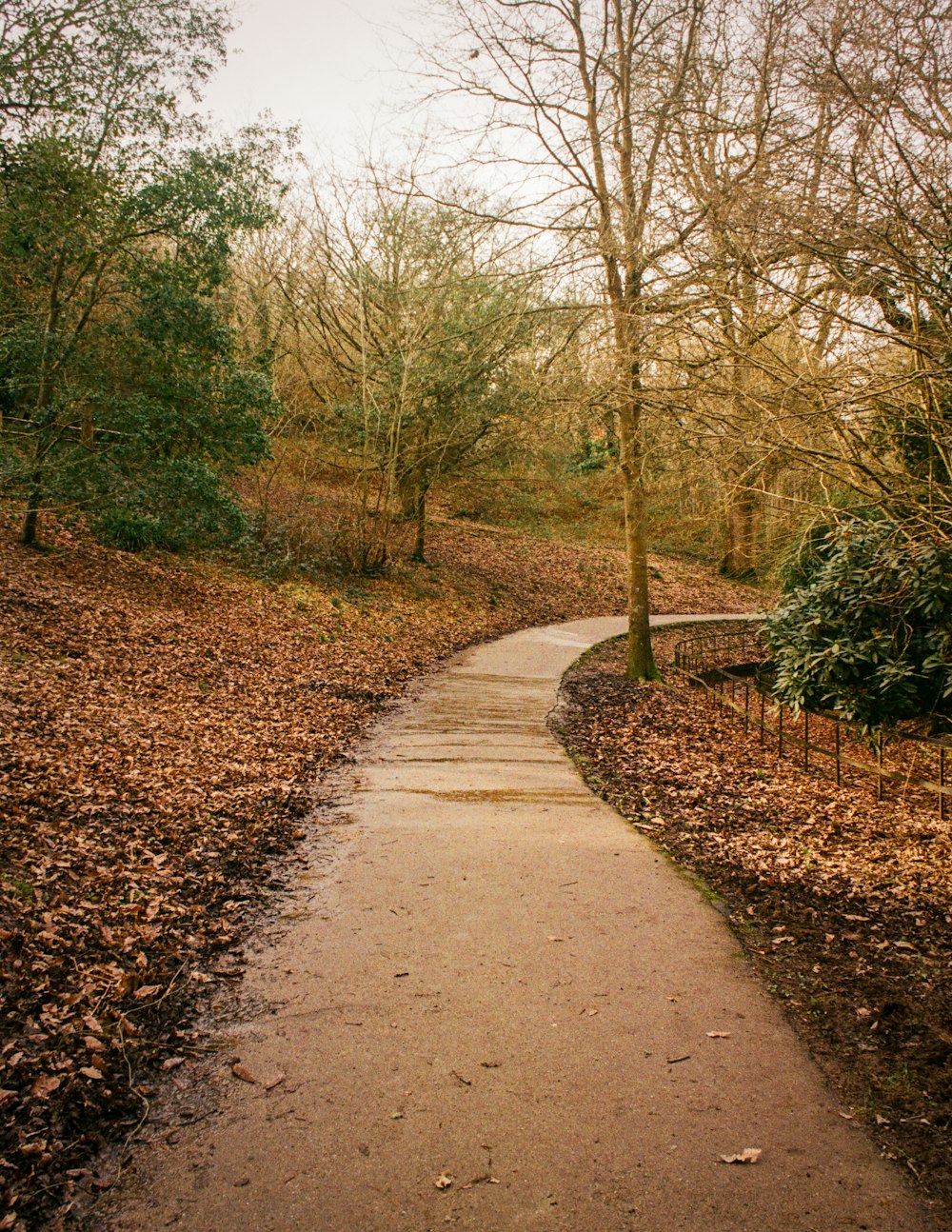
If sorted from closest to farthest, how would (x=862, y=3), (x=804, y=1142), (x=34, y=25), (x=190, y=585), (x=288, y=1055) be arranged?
(x=804, y=1142) → (x=288, y=1055) → (x=862, y=3) → (x=34, y=25) → (x=190, y=585)

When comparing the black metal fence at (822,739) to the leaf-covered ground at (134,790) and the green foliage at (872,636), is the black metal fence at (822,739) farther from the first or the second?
the leaf-covered ground at (134,790)

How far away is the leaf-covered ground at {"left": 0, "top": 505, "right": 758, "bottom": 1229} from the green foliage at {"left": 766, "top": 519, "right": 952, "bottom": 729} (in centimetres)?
569

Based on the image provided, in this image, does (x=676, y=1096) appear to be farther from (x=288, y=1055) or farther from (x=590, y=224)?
(x=590, y=224)

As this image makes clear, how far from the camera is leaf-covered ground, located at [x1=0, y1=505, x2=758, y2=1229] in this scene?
3.47 meters

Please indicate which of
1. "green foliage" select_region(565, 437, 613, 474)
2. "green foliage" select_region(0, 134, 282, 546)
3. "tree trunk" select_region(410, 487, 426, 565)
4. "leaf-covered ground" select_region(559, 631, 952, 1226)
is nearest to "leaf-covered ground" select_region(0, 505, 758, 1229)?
"green foliage" select_region(0, 134, 282, 546)

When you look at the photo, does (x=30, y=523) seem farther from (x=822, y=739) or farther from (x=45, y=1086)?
(x=822, y=739)

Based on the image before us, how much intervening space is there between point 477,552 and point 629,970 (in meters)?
20.3

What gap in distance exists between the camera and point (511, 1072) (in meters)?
3.55

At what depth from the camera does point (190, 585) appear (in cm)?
1402

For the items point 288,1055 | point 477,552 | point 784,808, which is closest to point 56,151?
point 288,1055

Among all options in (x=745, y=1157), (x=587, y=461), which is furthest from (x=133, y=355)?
(x=587, y=461)

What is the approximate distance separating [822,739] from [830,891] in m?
5.60

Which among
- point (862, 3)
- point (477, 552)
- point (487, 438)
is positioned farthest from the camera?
point (477, 552)

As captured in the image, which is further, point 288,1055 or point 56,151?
point 56,151
